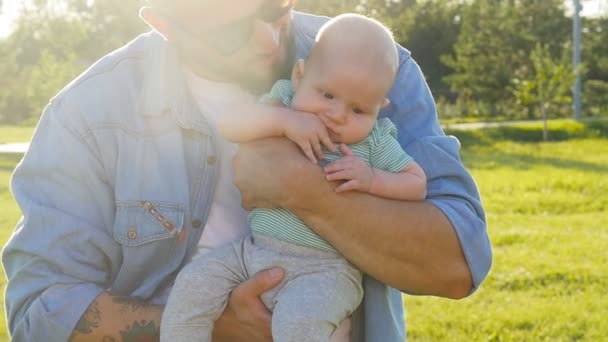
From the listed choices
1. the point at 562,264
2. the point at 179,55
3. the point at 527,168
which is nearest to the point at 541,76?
the point at 527,168

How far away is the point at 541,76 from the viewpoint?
22.5 meters

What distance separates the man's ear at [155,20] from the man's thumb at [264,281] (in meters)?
0.80

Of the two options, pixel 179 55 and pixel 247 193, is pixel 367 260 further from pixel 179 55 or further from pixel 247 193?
pixel 179 55

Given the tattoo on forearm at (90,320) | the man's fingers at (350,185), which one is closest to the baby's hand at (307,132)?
the man's fingers at (350,185)

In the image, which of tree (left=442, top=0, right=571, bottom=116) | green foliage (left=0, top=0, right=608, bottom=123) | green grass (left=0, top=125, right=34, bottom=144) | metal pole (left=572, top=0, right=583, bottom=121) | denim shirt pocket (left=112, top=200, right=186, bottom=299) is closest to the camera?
denim shirt pocket (left=112, top=200, right=186, bottom=299)

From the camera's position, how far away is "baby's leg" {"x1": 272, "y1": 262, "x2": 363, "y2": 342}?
7.31 feet

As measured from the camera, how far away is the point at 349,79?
236 centimetres

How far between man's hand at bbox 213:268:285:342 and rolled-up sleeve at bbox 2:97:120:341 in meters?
0.39

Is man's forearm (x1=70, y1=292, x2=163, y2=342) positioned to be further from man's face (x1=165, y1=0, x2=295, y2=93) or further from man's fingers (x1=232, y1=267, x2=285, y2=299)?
man's face (x1=165, y1=0, x2=295, y2=93)

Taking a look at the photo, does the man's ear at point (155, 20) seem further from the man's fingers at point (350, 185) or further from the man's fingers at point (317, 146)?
the man's fingers at point (350, 185)

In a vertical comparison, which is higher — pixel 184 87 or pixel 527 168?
pixel 184 87

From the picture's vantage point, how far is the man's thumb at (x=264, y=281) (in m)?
2.32

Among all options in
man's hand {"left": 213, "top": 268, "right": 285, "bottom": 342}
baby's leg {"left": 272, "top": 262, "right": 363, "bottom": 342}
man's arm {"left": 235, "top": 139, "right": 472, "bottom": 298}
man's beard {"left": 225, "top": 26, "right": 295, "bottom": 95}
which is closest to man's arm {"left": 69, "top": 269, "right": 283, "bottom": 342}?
man's hand {"left": 213, "top": 268, "right": 285, "bottom": 342}

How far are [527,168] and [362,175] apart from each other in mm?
12670
